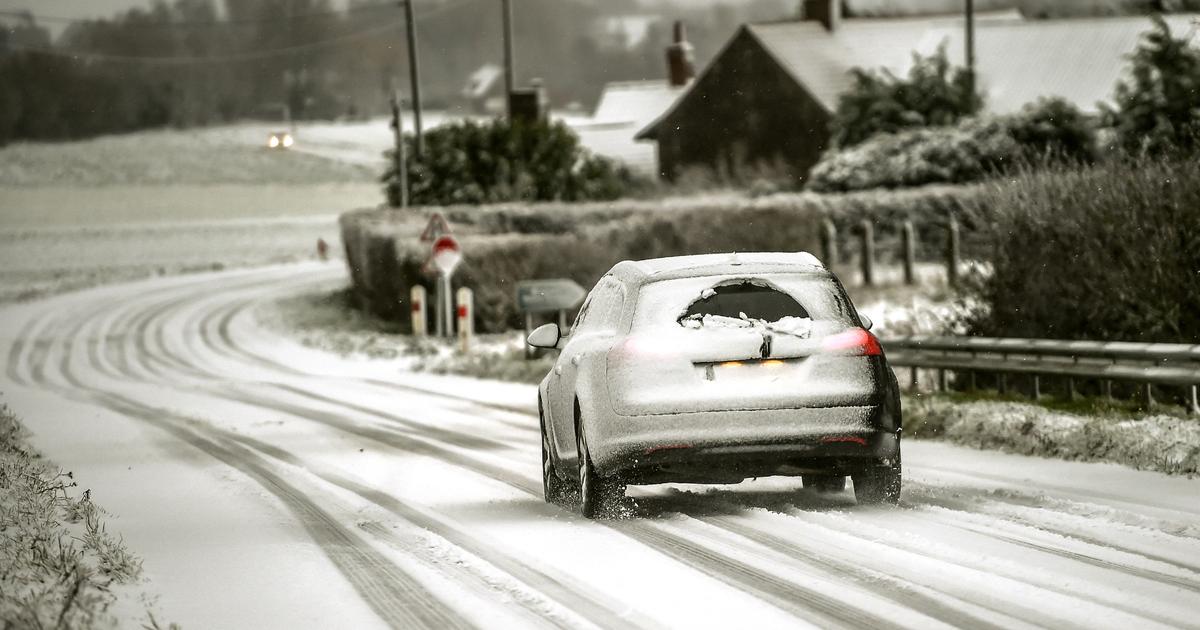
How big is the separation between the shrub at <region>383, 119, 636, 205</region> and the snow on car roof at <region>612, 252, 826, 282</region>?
158 feet

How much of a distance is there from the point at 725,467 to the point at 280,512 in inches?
123

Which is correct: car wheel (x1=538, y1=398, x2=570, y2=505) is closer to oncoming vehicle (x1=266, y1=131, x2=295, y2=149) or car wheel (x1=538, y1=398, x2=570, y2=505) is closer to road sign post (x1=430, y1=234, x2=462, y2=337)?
road sign post (x1=430, y1=234, x2=462, y2=337)

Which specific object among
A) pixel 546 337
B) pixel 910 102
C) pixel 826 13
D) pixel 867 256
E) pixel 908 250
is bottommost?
pixel 867 256

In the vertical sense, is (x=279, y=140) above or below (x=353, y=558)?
above

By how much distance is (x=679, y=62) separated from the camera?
99000mm

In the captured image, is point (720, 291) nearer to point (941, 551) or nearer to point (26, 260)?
point (941, 551)

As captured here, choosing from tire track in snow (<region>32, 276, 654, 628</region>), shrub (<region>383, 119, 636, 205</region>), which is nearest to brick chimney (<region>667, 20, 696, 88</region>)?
shrub (<region>383, 119, 636, 205</region>)

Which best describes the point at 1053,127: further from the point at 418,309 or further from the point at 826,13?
the point at 826,13

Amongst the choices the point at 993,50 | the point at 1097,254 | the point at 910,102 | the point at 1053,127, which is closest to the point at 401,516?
the point at 1097,254

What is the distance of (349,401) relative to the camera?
24500 mm

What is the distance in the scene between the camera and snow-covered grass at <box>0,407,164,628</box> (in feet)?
25.6

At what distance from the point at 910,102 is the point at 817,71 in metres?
14.9

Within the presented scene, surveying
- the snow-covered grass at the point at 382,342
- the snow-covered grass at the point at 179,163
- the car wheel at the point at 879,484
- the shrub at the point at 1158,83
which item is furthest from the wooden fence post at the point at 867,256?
the snow-covered grass at the point at 179,163

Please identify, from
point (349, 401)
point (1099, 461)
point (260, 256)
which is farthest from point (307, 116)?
point (1099, 461)
